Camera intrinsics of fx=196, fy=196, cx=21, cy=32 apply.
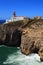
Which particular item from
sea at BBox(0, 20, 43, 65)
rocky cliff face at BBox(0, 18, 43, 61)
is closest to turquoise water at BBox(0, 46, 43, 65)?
sea at BBox(0, 20, 43, 65)

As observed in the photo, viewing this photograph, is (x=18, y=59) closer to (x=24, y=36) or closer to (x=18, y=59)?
(x=18, y=59)

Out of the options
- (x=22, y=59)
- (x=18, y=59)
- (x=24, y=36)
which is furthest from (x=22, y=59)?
(x=24, y=36)

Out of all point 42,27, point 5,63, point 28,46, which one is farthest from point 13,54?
point 42,27

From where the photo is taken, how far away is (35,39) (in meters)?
63.1

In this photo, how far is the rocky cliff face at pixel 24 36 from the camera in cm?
6056

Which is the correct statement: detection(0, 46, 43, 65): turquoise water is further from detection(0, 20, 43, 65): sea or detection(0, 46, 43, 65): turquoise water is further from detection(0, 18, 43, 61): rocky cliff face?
detection(0, 18, 43, 61): rocky cliff face

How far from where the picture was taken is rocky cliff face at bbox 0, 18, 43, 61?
60562 mm

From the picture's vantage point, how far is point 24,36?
6694 centimetres

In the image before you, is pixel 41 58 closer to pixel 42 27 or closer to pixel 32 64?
pixel 32 64

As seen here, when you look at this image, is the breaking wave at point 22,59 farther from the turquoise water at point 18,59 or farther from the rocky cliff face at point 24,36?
the rocky cliff face at point 24,36

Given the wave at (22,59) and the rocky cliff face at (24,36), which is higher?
the rocky cliff face at (24,36)

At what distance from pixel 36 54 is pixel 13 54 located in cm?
737

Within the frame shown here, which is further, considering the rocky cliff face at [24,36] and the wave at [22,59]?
the rocky cliff face at [24,36]

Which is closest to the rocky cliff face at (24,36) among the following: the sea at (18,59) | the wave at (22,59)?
the wave at (22,59)
